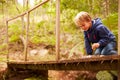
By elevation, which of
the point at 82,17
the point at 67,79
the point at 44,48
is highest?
the point at 82,17

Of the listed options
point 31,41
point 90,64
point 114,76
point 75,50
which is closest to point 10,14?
point 31,41

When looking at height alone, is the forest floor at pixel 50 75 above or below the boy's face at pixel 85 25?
below

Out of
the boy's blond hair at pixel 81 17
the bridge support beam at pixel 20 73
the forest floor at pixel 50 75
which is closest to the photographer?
the boy's blond hair at pixel 81 17

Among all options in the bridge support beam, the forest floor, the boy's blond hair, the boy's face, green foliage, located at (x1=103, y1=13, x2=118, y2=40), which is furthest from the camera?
the bridge support beam

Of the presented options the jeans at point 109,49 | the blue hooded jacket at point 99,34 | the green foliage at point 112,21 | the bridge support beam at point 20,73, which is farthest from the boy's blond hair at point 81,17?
the bridge support beam at point 20,73

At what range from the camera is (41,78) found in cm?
828

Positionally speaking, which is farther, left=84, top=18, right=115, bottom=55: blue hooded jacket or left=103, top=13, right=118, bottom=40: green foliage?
left=103, top=13, right=118, bottom=40: green foliage

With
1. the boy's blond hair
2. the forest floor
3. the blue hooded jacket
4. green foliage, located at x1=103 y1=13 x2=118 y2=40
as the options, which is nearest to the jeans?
the blue hooded jacket

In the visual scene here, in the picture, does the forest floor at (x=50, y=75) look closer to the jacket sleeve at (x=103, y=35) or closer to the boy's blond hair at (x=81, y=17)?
the jacket sleeve at (x=103, y=35)

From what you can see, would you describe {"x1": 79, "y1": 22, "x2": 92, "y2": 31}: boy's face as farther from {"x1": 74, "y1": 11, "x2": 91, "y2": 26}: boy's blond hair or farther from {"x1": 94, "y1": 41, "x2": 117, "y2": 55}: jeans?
{"x1": 94, "y1": 41, "x2": 117, "y2": 55}: jeans

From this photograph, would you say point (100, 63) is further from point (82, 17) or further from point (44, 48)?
point (44, 48)

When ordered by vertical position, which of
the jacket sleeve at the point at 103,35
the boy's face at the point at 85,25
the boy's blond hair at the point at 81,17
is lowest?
the jacket sleeve at the point at 103,35

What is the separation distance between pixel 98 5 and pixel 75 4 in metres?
1.71

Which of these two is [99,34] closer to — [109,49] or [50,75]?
[109,49]
